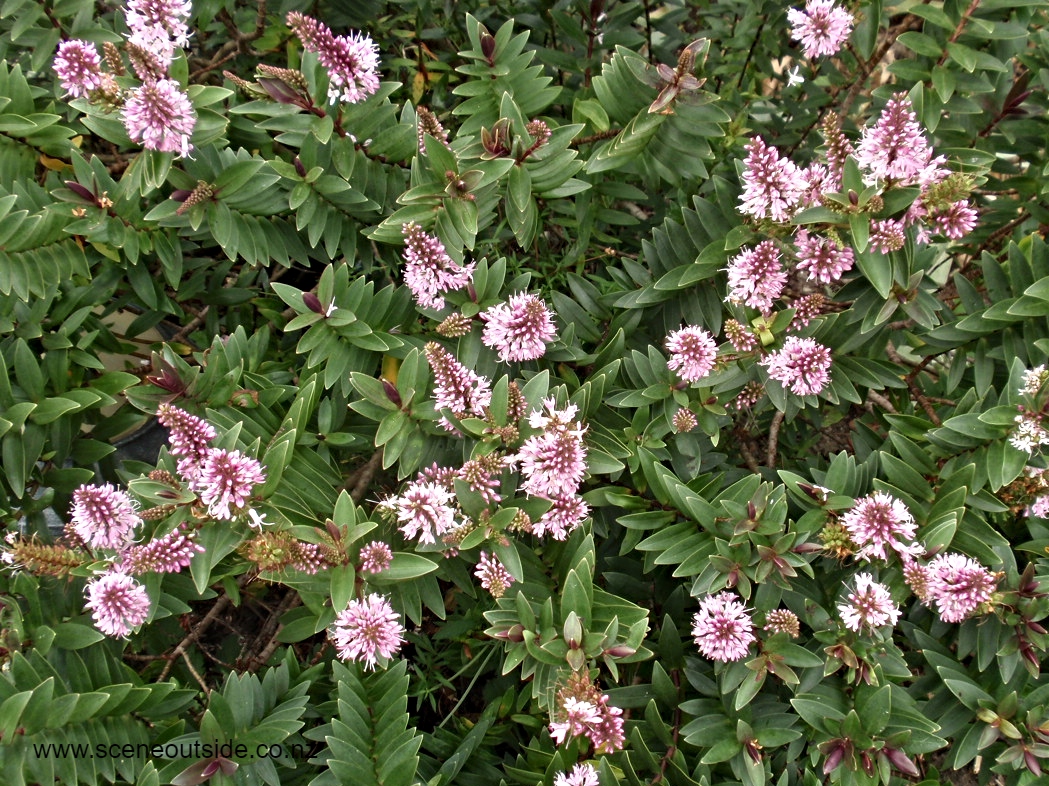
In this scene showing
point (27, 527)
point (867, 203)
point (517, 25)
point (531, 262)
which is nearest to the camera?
point (867, 203)

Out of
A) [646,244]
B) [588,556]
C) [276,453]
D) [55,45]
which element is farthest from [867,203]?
[55,45]

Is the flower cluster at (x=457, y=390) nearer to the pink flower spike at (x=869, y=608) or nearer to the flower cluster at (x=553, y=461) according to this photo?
the flower cluster at (x=553, y=461)

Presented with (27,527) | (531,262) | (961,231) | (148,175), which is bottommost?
(27,527)

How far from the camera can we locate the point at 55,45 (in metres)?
2.57

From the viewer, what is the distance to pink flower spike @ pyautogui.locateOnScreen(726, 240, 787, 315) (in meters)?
2.07

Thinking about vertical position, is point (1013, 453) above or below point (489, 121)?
below

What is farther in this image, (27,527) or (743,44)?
(743,44)

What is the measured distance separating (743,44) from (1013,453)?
1900 mm

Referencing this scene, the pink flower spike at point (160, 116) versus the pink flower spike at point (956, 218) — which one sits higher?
the pink flower spike at point (160, 116)

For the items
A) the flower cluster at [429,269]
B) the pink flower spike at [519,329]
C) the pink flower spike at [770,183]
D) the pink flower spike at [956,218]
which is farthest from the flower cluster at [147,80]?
the pink flower spike at [956,218]

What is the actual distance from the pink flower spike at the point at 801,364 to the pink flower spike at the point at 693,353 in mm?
144

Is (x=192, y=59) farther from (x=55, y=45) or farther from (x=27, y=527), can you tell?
(x=27, y=527)

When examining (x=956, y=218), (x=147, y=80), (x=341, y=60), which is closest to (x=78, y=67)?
(x=147, y=80)

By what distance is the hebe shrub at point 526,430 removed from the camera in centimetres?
197
